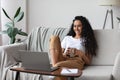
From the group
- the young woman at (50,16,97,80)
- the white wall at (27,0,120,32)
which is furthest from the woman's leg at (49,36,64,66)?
the white wall at (27,0,120,32)

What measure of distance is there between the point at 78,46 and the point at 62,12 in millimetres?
1347

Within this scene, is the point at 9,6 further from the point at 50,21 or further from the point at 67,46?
the point at 67,46

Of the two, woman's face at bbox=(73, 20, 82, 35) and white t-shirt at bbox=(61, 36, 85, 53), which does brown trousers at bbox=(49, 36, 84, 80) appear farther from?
woman's face at bbox=(73, 20, 82, 35)

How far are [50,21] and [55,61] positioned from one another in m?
1.70

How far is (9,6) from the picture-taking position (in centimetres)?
423

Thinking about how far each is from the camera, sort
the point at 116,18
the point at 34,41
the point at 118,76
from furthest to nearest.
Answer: the point at 116,18 → the point at 34,41 → the point at 118,76

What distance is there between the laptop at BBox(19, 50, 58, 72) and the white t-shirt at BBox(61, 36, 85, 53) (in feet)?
2.99

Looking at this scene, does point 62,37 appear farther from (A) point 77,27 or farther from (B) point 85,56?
(B) point 85,56

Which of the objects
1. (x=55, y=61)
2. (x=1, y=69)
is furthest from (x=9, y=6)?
(x=55, y=61)

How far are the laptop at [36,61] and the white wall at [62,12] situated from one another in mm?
2124

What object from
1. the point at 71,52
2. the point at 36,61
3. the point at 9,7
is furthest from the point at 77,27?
the point at 9,7

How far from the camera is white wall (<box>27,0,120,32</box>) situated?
13.8 feet

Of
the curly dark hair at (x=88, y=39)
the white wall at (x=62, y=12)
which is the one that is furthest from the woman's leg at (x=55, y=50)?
the white wall at (x=62, y=12)

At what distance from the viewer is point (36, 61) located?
2244 mm
